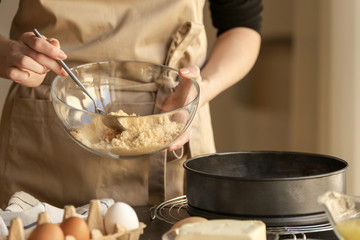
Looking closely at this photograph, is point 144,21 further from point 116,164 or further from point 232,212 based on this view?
point 232,212

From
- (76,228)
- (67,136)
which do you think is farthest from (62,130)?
(76,228)

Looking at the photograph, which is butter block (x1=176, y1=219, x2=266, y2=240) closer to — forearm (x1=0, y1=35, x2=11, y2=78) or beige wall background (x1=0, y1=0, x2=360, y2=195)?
forearm (x1=0, y1=35, x2=11, y2=78)

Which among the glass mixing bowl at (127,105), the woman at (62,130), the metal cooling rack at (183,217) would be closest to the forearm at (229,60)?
the woman at (62,130)

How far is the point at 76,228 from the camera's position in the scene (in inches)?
31.6

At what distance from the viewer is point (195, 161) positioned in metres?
1.08

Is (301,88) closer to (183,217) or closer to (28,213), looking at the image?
(183,217)

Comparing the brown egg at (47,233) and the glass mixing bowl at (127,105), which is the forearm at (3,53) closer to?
the glass mixing bowl at (127,105)

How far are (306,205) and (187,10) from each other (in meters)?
0.61

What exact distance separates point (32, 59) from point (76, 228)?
41 centimetres

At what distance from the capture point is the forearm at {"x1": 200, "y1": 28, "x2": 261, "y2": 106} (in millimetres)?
1408

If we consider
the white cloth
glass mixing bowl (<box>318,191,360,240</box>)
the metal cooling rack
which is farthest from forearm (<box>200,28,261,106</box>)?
glass mixing bowl (<box>318,191,360,240</box>)

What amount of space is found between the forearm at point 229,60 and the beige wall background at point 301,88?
2.28 ft

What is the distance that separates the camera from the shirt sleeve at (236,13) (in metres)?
1.56

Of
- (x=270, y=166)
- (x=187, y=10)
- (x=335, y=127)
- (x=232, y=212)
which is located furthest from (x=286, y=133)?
(x=232, y=212)
